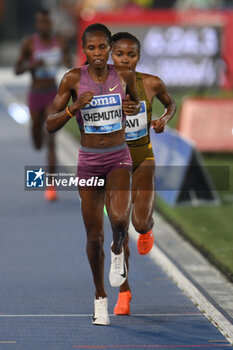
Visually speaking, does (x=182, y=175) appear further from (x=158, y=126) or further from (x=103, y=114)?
(x=103, y=114)

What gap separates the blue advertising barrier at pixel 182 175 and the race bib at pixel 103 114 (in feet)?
19.9

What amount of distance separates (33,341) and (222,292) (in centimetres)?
239

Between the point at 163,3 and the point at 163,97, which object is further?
the point at 163,3

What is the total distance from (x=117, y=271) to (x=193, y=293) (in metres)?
1.61

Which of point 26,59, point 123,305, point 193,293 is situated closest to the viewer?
point 123,305

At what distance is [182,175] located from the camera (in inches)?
555

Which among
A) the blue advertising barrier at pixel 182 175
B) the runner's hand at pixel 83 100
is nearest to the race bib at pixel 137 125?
the runner's hand at pixel 83 100

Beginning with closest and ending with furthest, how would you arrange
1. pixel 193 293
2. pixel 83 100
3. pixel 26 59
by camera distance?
1. pixel 83 100
2. pixel 193 293
3. pixel 26 59

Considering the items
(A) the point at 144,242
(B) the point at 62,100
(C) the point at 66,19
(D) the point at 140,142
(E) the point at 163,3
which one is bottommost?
(C) the point at 66,19

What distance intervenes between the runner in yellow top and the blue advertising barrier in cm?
531

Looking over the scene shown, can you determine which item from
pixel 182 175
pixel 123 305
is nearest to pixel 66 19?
pixel 182 175

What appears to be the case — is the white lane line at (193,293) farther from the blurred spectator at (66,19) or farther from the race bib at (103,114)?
the blurred spectator at (66,19)

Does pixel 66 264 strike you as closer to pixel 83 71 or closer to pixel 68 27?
pixel 83 71

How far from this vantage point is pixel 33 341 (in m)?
7.66
